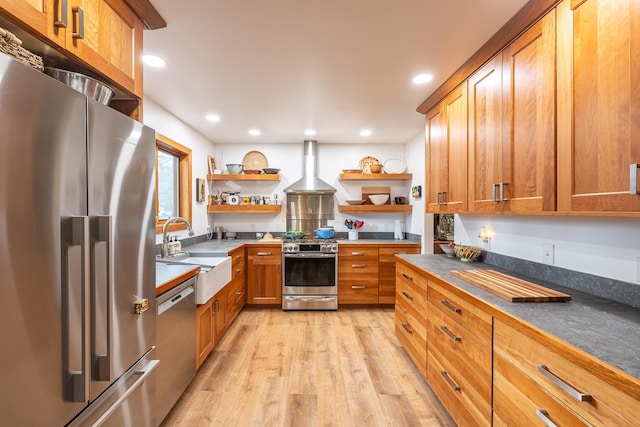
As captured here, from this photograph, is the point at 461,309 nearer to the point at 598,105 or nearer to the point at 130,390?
the point at 598,105

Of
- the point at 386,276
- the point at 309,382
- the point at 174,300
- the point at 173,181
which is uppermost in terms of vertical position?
the point at 173,181

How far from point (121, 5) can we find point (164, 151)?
6.96 feet

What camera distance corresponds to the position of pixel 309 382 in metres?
2.30

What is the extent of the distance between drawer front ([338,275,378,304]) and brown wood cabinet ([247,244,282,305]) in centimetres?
83

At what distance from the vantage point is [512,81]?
5.48 feet

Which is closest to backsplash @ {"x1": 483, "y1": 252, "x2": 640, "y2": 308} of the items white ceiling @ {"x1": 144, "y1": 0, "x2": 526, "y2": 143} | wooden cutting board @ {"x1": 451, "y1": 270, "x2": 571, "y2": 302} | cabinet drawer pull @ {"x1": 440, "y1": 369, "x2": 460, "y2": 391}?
wooden cutting board @ {"x1": 451, "y1": 270, "x2": 571, "y2": 302}

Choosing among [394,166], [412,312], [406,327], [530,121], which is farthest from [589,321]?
[394,166]

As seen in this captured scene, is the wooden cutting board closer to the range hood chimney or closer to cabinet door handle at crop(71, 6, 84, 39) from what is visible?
cabinet door handle at crop(71, 6, 84, 39)

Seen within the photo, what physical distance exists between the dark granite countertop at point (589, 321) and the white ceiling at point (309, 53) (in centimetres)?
148

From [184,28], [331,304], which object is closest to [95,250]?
[184,28]

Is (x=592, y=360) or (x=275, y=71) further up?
(x=275, y=71)

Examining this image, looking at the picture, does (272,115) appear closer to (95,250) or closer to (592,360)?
(95,250)

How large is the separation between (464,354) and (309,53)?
6.64 ft

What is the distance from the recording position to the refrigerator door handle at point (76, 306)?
90cm
